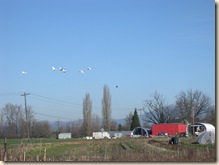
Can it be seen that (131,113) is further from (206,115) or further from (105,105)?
(105,105)

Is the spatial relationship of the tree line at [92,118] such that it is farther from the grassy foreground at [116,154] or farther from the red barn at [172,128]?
the grassy foreground at [116,154]

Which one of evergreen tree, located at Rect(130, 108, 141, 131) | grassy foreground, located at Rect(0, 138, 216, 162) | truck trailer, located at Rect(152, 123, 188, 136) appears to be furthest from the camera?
evergreen tree, located at Rect(130, 108, 141, 131)

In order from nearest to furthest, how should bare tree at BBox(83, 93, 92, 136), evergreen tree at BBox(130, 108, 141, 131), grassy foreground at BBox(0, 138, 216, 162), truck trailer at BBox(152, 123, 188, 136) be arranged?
grassy foreground at BBox(0, 138, 216, 162) < truck trailer at BBox(152, 123, 188, 136) < bare tree at BBox(83, 93, 92, 136) < evergreen tree at BBox(130, 108, 141, 131)

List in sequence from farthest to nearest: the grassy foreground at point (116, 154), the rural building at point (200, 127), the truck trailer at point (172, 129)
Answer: the truck trailer at point (172, 129), the rural building at point (200, 127), the grassy foreground at point (116, 154)

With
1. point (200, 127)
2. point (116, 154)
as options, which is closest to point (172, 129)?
point (200, 127)

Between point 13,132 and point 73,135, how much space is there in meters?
11.8

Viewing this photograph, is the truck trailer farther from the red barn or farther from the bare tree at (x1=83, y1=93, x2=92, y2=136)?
the bare tree at (x1=83, y1=93, x2=92, y2=136)

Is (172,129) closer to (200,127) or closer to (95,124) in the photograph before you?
(200,127)

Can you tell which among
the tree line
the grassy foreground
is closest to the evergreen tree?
the tree line

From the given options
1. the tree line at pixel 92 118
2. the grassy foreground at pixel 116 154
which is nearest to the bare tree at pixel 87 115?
the tree line at pixel 92 118

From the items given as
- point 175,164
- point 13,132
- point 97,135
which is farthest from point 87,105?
point 175,164

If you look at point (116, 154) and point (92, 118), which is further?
point (92, 118)

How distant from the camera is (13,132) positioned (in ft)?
219

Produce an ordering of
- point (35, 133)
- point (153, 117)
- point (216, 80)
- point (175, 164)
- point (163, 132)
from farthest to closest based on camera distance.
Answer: point (153, 117) < point (35, 133) < point (163, 132) < point (175, 164) < point (216, 80)
